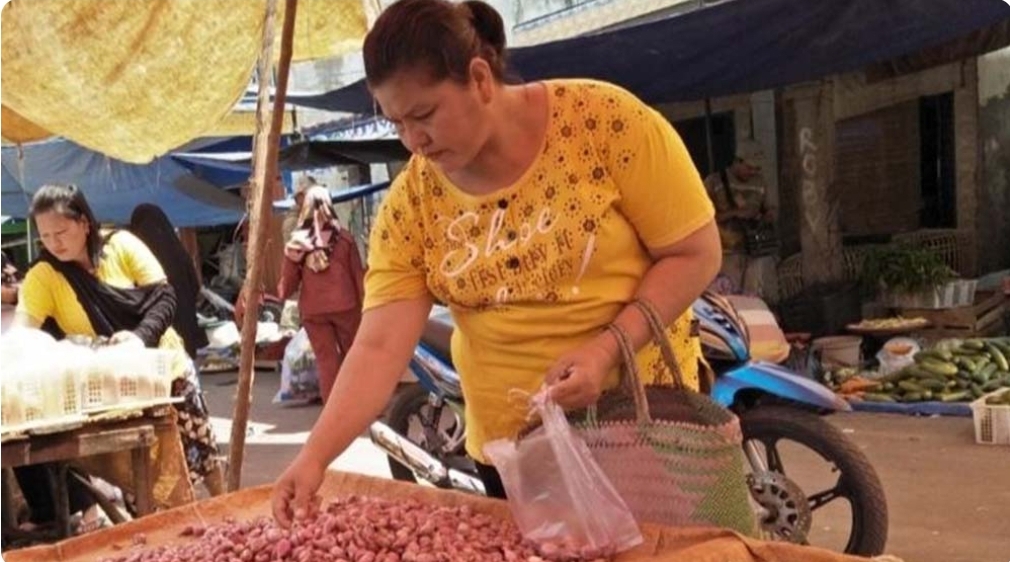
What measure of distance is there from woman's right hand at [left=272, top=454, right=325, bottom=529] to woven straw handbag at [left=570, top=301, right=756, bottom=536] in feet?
1.66

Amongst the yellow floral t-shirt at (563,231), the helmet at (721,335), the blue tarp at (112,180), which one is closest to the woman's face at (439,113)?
the yellow floral t-shirt at (563,231)

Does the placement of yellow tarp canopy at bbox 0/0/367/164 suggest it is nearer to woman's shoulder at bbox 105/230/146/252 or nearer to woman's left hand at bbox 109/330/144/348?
woman's shoulder at bbox 105/230/146/252

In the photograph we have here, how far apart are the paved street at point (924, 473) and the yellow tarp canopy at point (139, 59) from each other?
2.08m

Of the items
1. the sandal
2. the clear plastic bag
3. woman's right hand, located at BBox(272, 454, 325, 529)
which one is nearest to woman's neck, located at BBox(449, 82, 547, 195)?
the clear plastic bag

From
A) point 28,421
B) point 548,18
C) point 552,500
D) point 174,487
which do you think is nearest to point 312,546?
point 552,500

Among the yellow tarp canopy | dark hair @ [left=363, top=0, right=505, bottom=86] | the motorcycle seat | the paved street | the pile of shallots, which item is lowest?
the paved street

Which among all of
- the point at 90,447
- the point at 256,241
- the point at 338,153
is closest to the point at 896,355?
the point at 338,153

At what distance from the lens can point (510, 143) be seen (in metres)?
1.84

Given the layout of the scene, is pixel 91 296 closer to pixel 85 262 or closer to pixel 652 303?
pixel 85 262

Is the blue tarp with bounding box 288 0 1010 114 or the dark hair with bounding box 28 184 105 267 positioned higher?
the blue tarp with bounding box 288 0 1010 114

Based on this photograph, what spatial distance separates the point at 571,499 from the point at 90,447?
8.04 feet

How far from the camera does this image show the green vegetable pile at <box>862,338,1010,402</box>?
6605mm

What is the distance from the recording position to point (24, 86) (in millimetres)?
4113

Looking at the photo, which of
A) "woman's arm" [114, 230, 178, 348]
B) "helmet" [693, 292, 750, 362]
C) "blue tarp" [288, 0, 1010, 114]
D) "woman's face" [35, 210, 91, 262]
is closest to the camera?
"helmet" [693, 292, 750, 362]
